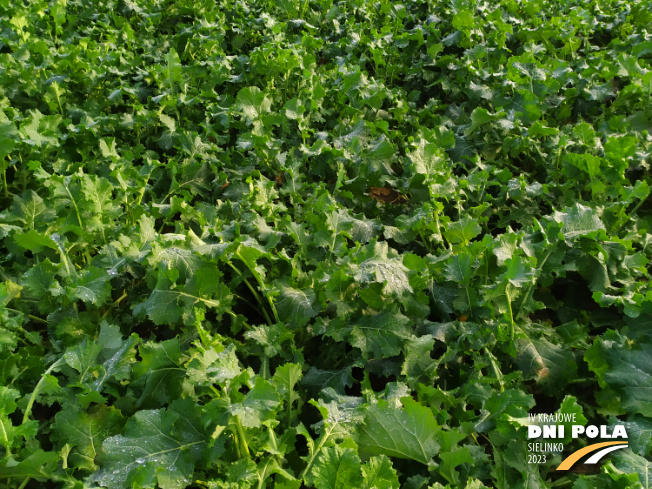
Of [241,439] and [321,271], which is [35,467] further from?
[321,271]

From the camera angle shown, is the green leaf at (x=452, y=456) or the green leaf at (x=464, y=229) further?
the green leaf at (x=464, y=229)

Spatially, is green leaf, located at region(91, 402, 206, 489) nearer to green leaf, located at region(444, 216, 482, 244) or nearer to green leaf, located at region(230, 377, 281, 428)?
green leaf, located at region(230, 377, 281, 428)

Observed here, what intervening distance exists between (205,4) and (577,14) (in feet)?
13.7

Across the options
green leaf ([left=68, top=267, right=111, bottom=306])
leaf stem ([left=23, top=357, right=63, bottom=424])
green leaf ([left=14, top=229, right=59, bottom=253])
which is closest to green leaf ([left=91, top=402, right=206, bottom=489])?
leaf stem ([left=23, top=357, right=63, bottom=424])

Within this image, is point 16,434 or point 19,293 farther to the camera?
point 19,293

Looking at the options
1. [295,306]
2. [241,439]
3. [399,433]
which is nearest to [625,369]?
[399,433]

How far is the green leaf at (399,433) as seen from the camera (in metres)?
2.02

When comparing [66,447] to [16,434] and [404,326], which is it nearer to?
[16,434]

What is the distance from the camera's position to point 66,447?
2.14 m

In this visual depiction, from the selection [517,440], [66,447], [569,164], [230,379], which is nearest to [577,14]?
[569,164]

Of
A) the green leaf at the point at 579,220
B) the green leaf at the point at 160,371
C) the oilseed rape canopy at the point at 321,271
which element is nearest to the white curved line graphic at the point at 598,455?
the oilseed rape canopy at the point at 321,271

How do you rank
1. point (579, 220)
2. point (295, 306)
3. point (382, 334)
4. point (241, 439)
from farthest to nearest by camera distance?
1. point (579, 220)
2. point (295, 306)
3. point (382, 334)
4. point (241, 439)

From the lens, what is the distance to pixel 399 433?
6.71 feet

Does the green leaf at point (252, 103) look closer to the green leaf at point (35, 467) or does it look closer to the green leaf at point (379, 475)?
the green leaf at point (35, 467)
